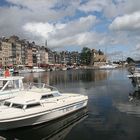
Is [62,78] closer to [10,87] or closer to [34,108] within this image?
[10,87]

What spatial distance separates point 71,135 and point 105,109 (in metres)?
9.99

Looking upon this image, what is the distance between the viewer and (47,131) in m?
23.1

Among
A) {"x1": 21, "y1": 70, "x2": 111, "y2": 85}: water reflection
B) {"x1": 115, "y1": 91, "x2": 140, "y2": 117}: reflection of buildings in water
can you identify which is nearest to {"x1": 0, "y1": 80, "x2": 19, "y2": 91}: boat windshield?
{"x1": 115, "y1": 91, "x2": 140, "y2": 117}: reflection of buildings in water

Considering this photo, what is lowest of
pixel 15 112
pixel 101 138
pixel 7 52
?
pixel 101 138

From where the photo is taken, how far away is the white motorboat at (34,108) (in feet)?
73.5

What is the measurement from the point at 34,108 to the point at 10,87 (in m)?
9.73

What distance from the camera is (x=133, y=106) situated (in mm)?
32688

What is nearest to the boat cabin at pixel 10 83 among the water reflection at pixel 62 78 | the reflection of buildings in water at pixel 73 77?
the water reflection at pixel 62 78

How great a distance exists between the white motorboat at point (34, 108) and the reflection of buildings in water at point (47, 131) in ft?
1.32

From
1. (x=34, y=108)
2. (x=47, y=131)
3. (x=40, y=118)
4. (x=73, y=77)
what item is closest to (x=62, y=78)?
(x=73, y=77)

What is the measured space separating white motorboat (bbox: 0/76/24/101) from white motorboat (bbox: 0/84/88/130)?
509 cm

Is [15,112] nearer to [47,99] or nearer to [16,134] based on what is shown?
[16,134]

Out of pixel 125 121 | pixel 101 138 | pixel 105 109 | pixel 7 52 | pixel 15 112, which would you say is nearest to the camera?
pixel 101 138

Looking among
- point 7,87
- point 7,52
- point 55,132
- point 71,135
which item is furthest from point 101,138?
point 7,52
